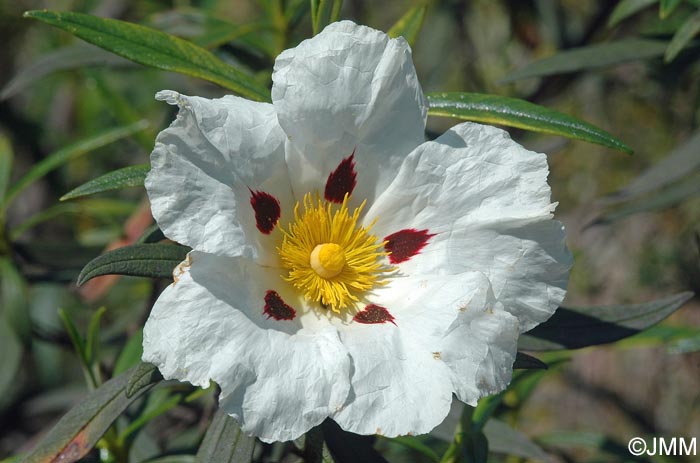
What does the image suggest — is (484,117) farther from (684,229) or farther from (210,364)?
(684,229)

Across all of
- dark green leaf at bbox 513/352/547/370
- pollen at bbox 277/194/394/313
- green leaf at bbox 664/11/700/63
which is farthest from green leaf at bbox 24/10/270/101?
green leaf at bbox 664/11/700/63

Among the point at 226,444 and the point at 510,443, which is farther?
the point at 510,443

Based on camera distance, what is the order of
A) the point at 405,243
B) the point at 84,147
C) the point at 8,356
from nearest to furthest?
the point at 405,243
the point at 84,147
the point at 8,356

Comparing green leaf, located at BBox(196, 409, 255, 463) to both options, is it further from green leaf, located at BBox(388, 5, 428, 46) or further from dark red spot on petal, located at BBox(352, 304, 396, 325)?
green leaf, located at BBox(388, 5, 428, 46)

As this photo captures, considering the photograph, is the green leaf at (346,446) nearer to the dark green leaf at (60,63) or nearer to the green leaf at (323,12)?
the green leaf at (323,12)

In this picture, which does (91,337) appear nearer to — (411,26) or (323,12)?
(323,12)

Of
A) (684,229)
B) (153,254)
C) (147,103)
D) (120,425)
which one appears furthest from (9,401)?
(684,229)

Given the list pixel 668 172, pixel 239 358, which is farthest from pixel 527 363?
pixel 668 172

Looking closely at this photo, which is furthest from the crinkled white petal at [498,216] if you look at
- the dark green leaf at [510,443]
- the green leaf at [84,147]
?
the green leaf at [84,147]
